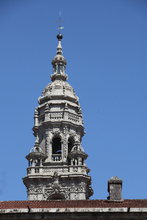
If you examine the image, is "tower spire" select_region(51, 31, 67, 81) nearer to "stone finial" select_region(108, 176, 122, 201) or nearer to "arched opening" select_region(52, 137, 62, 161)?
"arched opening" select_region(52, 137, 62, 161)

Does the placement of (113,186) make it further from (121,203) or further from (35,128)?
(35,128)

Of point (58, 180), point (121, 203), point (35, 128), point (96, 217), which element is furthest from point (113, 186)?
point (35, 128)

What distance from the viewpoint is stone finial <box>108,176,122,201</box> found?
4822 cm

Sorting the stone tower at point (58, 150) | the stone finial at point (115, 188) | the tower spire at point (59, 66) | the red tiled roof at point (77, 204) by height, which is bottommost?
the red tiled roof at point (77, 204)

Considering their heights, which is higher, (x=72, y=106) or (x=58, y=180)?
(x=72, y=106)

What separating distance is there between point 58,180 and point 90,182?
14.7 feet

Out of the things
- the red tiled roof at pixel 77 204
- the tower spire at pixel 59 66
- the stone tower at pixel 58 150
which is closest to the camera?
the red tiled roof at pixel 77 204

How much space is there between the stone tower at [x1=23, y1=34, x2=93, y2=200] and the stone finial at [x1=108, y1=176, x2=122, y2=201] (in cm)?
3631

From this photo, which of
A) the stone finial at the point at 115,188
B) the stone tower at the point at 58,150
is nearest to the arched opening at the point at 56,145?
the stone tower at the point at 58,150

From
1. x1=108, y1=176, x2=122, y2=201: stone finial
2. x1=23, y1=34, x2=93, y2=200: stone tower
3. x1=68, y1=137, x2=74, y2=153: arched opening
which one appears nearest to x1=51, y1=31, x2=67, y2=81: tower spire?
x1=23, y1=34, x2=93, y2=200: stone tower

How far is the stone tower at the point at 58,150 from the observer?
88.6 m

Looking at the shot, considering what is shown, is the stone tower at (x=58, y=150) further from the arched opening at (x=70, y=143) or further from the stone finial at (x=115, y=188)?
the stone finial at (x=115, y=188)

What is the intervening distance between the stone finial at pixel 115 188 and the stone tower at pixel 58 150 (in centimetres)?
3631

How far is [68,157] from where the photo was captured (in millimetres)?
90938
